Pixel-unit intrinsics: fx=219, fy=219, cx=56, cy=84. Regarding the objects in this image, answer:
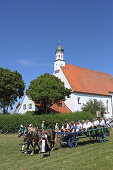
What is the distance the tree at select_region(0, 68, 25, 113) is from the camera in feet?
121

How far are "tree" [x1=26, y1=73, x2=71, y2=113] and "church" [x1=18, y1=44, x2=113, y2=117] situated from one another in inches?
189

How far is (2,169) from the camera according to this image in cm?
930

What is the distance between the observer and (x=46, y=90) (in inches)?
1393

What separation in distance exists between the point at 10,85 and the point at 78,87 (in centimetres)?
1588

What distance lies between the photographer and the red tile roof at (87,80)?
156 ft

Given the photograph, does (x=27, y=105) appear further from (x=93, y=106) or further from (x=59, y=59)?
(x=59, y=59)

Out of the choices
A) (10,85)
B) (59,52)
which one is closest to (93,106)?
(10,85)

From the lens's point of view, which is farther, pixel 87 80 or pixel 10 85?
pixel 87 80

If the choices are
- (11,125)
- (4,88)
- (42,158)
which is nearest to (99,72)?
(4,88)

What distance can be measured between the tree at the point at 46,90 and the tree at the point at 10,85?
2420mm

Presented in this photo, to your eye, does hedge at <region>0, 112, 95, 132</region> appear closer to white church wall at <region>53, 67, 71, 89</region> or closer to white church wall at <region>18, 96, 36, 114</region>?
white church wall at <region>18, 96, 36, 114</region>

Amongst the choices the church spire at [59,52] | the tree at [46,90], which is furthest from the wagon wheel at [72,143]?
the church spire at [59,52]

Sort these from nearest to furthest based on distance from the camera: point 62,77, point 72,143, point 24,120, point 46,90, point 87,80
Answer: point 72,143 → point 24,120 → point 46,90 → point 62,77 → point 87,80

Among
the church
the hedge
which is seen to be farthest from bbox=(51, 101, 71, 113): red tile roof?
the hedge
